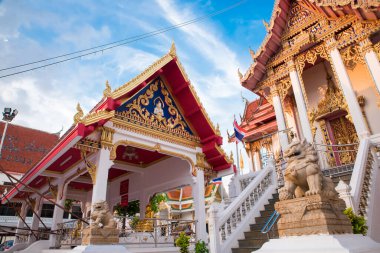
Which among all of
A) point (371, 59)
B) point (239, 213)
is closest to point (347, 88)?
point (371, 59)

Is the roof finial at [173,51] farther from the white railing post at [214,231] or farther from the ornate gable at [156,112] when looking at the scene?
the white railing post at [214,231]

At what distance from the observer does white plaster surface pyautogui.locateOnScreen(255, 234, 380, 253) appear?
2353 millimetres

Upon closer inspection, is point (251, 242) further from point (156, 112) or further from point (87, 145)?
point (87, 145)

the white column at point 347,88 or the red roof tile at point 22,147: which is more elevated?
the red roof tile at point 22,147

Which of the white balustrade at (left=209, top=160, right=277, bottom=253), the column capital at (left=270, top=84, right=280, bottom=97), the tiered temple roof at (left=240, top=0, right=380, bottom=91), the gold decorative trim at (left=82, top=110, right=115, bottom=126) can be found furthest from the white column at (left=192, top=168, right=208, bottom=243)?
the tiered temple roof at (left=240, top=0, right=380, bottom=91)

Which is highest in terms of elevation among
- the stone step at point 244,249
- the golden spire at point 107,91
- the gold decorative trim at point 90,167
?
the golden spire at point 107,91

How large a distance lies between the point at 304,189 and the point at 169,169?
6105 millimetres

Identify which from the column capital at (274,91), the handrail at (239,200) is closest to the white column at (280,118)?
the column capital at (274,91)

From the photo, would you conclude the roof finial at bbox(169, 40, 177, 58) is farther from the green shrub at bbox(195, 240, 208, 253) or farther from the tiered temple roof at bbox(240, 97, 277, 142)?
the tiered temple roof at bbox(240, 97, 277, 142)

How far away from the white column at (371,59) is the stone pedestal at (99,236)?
8.39m

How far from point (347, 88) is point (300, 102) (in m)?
1.69

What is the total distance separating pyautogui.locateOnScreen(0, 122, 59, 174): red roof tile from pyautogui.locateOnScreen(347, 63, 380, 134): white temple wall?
2284 centimetres

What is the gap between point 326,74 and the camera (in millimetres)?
11156

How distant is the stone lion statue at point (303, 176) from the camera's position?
290 cm
